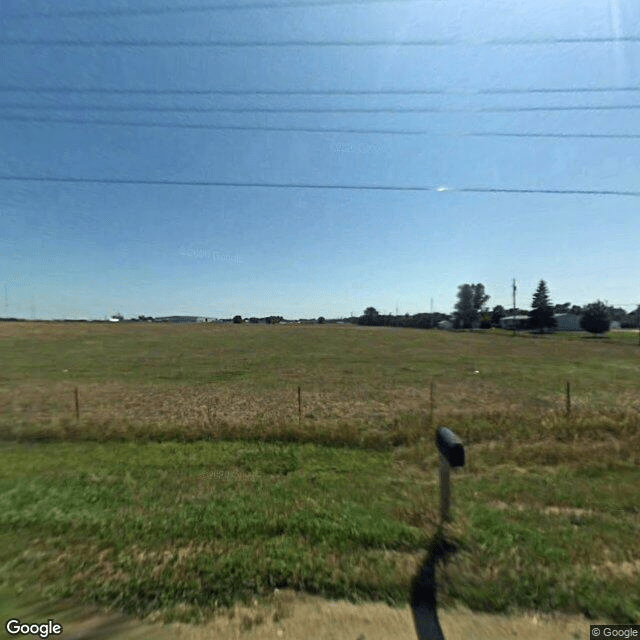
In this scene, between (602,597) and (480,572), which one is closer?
(602,597)

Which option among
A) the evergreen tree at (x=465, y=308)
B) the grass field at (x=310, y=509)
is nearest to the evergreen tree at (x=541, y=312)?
the evergreen tree at (x=465, y=308)

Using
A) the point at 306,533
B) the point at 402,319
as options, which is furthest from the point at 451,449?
the point at 402,319

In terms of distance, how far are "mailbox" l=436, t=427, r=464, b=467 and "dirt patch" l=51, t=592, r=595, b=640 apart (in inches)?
49.0

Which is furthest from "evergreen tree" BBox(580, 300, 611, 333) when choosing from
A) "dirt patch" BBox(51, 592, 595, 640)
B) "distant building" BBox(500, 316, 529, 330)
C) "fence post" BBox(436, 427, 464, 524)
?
"dirt patch" BBox(51, 592, 595, 640)

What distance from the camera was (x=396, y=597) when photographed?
9.47ft

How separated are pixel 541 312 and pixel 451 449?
337 feet

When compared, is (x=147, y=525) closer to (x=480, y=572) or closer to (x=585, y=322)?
(x=480, y=572)

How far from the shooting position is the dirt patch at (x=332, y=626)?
2.55m

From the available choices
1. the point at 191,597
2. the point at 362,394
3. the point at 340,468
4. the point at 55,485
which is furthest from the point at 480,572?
the point at 362,394

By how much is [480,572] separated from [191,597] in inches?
92.7

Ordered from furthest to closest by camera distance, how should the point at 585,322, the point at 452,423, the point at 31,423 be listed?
the point at 585,322 → the point at 31,423 → the point at 452,423

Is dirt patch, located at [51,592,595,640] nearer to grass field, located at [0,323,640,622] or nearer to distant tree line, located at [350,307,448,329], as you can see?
grass field, located at [0,323,640,622]

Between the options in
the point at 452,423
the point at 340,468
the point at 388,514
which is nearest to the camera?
the point at 388,514

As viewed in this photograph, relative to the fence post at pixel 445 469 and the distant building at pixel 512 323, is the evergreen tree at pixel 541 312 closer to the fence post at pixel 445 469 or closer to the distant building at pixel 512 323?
the distant building at pixel 512 323
